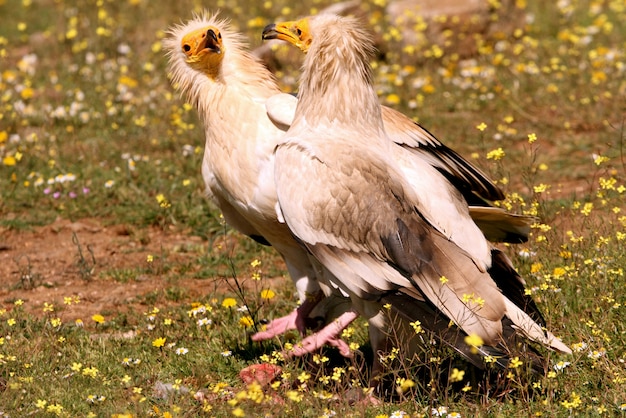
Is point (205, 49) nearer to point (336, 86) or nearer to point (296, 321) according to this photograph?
point (336, 86)

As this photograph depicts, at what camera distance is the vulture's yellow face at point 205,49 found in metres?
5.03

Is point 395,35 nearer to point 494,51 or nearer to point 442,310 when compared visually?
point 494,51

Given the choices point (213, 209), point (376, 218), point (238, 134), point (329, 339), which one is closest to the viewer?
point (376, 218)

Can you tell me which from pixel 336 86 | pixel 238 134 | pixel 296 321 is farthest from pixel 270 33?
pixel 296 321

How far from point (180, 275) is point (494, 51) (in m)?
4.60

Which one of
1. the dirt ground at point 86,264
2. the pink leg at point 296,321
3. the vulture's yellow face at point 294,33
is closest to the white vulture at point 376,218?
the vulture's yellow face at point 294,33

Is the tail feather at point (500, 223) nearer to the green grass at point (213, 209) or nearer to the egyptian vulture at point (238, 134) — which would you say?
the green grass at point (213, 209)

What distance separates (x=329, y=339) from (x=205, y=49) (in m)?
1.55

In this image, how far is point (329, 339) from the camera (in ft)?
15.1

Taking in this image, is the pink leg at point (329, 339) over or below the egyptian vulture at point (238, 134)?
below

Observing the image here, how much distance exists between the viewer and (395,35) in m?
9.14

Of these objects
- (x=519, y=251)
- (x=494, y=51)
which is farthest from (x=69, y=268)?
(x=494, y=51)

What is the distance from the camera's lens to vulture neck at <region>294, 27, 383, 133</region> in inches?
173

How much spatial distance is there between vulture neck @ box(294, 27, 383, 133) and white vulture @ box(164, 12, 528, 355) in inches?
10.4
